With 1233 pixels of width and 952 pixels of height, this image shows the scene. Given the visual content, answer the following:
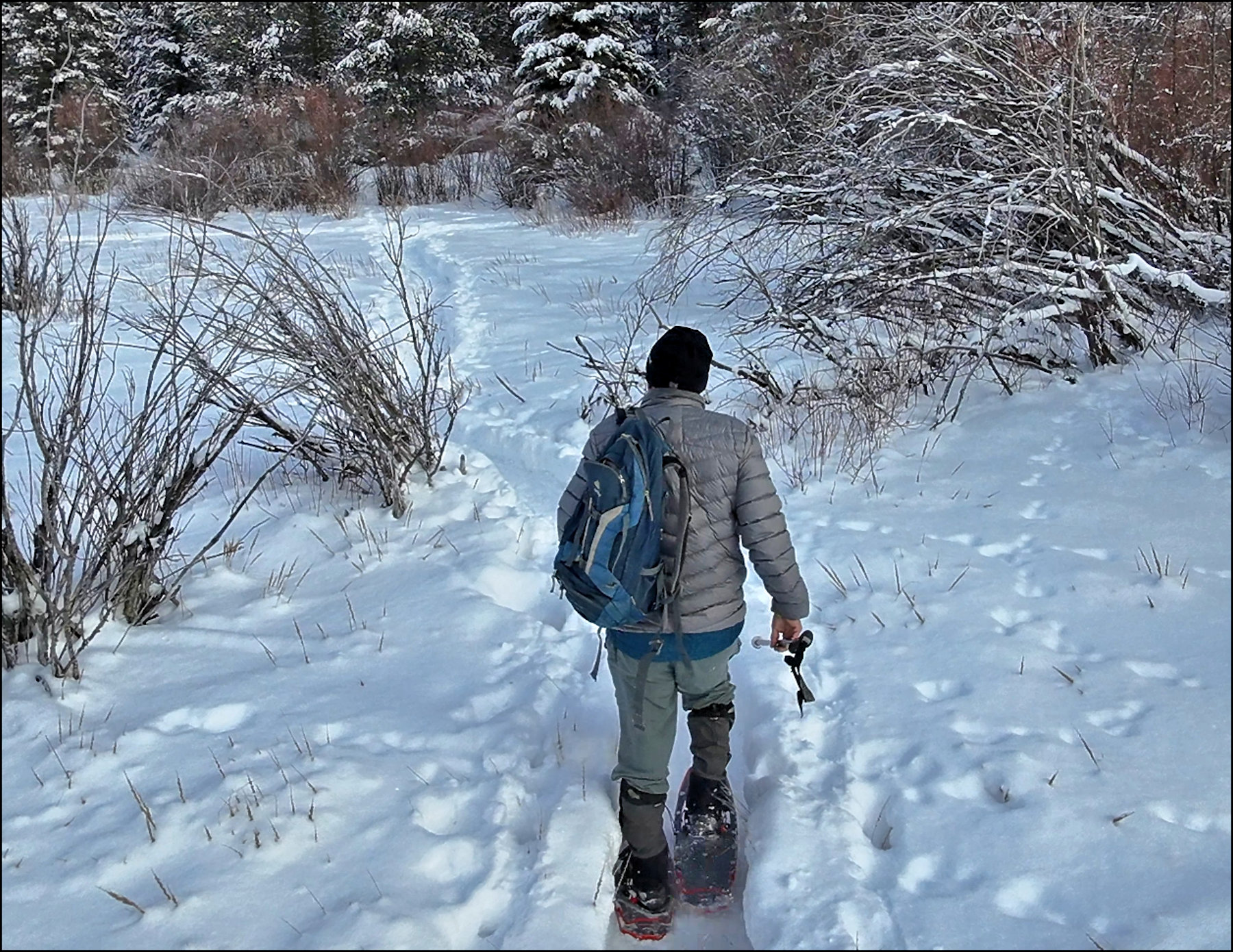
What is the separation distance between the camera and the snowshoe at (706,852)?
8.07ft

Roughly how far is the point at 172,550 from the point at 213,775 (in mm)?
1931

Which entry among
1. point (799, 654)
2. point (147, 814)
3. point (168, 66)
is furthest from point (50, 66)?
point (168, 66)

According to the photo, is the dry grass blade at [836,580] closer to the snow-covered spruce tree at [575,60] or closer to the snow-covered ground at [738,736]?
the snow-covered ground at [738,736]

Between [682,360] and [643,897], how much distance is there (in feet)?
4.86

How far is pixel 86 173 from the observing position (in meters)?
3.25

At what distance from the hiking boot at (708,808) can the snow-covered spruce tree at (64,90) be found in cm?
285

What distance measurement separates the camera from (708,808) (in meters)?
2.55

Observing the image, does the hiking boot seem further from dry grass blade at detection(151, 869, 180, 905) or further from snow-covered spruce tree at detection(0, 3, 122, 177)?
snow-covered spruce tree at detection(0, 3, 122, 177)

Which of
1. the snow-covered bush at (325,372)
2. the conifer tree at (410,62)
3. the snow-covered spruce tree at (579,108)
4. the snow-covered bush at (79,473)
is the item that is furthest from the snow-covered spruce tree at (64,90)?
the conifer tree at (410,62)

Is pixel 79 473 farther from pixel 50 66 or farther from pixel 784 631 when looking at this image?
pixel 784 631

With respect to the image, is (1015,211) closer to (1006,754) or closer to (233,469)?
(1006,754)

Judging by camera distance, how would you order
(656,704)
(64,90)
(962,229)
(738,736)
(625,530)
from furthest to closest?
(64,90), (962,229), (738,736), (656,704), (625,530)

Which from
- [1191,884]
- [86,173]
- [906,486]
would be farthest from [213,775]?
[906,486]

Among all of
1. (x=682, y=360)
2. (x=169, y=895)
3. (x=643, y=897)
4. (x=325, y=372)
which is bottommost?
(x=643, y=897)
